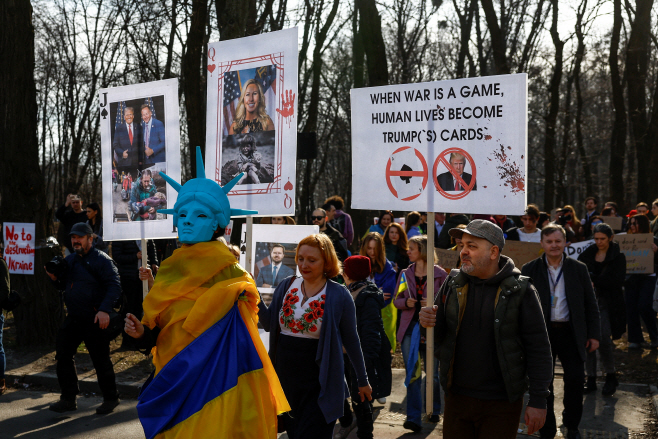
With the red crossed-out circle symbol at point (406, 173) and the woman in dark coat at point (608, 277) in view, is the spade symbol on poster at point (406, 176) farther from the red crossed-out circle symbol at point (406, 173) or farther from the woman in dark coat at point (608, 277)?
the woman in dark coat at point (608, 277)

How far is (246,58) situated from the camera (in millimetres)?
5883

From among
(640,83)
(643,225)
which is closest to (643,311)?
(643,225)

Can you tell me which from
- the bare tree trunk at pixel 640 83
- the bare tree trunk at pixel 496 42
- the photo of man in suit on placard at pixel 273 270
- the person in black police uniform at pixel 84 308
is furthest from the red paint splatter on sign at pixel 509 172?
the bare tree trunk at pixel 640 83

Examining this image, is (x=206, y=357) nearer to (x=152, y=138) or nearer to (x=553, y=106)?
(x=152, y=138)

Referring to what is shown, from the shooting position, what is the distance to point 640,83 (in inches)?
731

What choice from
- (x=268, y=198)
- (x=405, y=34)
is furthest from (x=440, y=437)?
(x=405, y=34)

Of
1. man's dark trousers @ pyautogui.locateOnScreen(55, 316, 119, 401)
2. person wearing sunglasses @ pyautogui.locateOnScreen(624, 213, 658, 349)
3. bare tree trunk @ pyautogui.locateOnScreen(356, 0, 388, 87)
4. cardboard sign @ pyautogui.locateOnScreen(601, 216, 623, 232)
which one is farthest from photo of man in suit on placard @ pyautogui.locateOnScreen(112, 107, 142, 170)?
cardboard sign @ pyautogui.locateOnScreen(601, 216, 623, 232)

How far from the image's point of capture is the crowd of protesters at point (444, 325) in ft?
12.0

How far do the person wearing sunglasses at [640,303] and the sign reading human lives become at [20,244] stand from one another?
8447mm

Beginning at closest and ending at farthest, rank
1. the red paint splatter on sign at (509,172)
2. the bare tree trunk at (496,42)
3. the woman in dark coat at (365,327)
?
the red paint splatter on sign at (509,172) < the woman in dark coat at (365,327) < the bare tree trunk at (496,42)

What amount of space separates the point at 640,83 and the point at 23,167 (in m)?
16.0

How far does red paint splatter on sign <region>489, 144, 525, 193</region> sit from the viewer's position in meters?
4.71

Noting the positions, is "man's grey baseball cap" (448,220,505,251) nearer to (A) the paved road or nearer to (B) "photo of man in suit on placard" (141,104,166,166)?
(A) the paved road

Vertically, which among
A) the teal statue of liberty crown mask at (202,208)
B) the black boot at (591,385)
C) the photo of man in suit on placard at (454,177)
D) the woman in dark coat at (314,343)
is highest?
the photo of man in suit on placard at (454,177)
